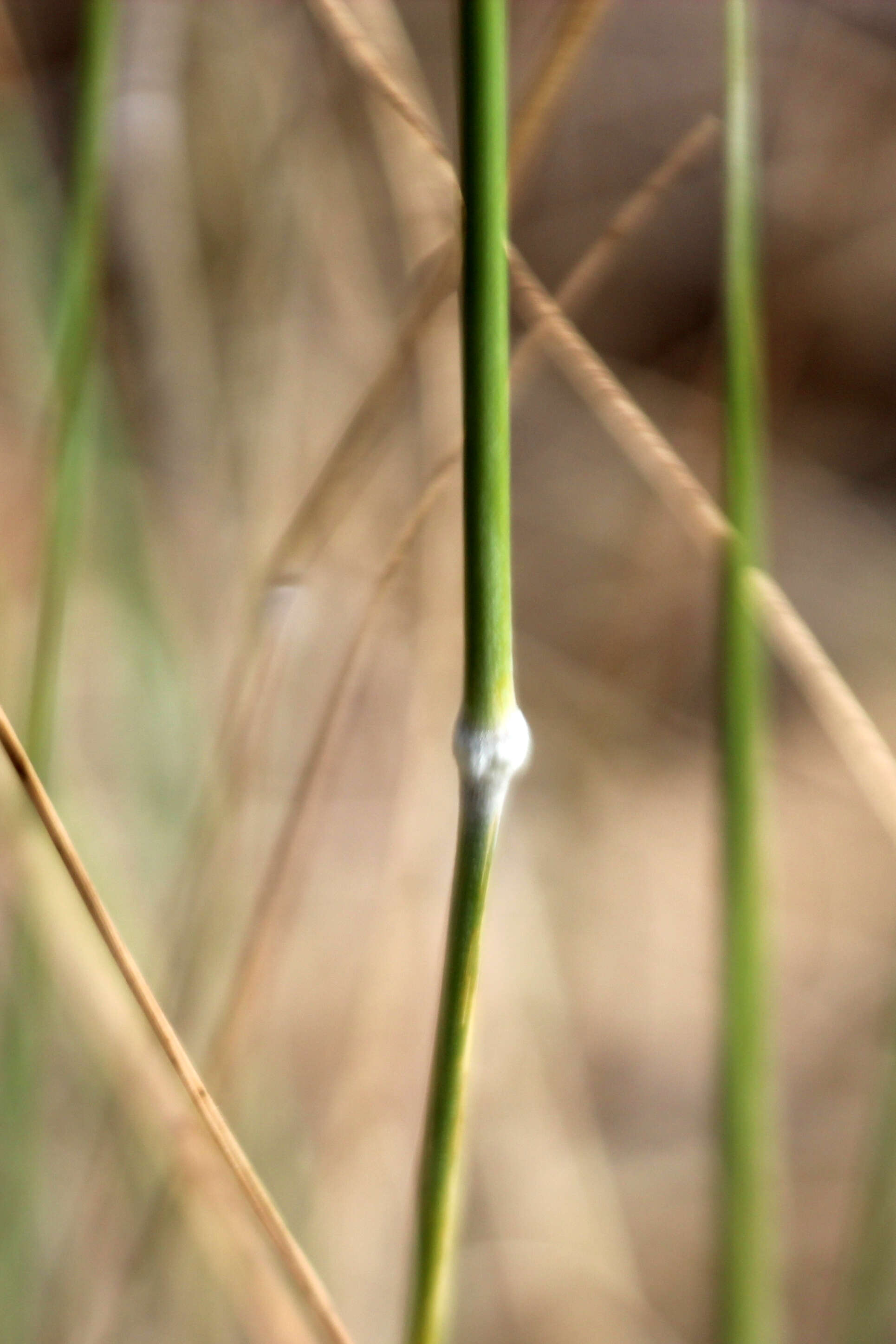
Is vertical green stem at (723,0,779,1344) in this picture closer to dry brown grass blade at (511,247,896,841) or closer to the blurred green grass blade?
dry brown grass blade at (511,247,896,841)

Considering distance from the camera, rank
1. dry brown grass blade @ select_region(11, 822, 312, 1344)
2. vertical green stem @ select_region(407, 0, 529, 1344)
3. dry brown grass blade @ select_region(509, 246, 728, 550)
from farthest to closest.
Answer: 1. dry brown grass blade @ select_region(11, 822, 312, 1344)
2. dry brown grass blade @ select_region(509, 246, 728, 550)
3. vertical green stem @ select_region(407, 0, 529, 1344)

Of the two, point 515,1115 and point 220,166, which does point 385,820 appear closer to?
point 515,1115

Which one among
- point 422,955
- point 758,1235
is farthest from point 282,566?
point 422,955

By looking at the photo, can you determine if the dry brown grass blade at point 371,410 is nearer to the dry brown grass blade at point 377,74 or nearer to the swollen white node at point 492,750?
the dry brown grass blade at point 377,74

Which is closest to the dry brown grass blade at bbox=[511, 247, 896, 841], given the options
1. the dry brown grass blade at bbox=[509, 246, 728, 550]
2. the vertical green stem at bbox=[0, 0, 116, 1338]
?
the dry brown grass blade at bbox=[509, 246, 728, 550]

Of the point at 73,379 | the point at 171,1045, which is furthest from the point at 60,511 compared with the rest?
the point at 171,1045

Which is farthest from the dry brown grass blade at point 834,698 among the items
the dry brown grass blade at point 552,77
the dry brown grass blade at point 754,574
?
the dry brown grass blade at point 552,77
